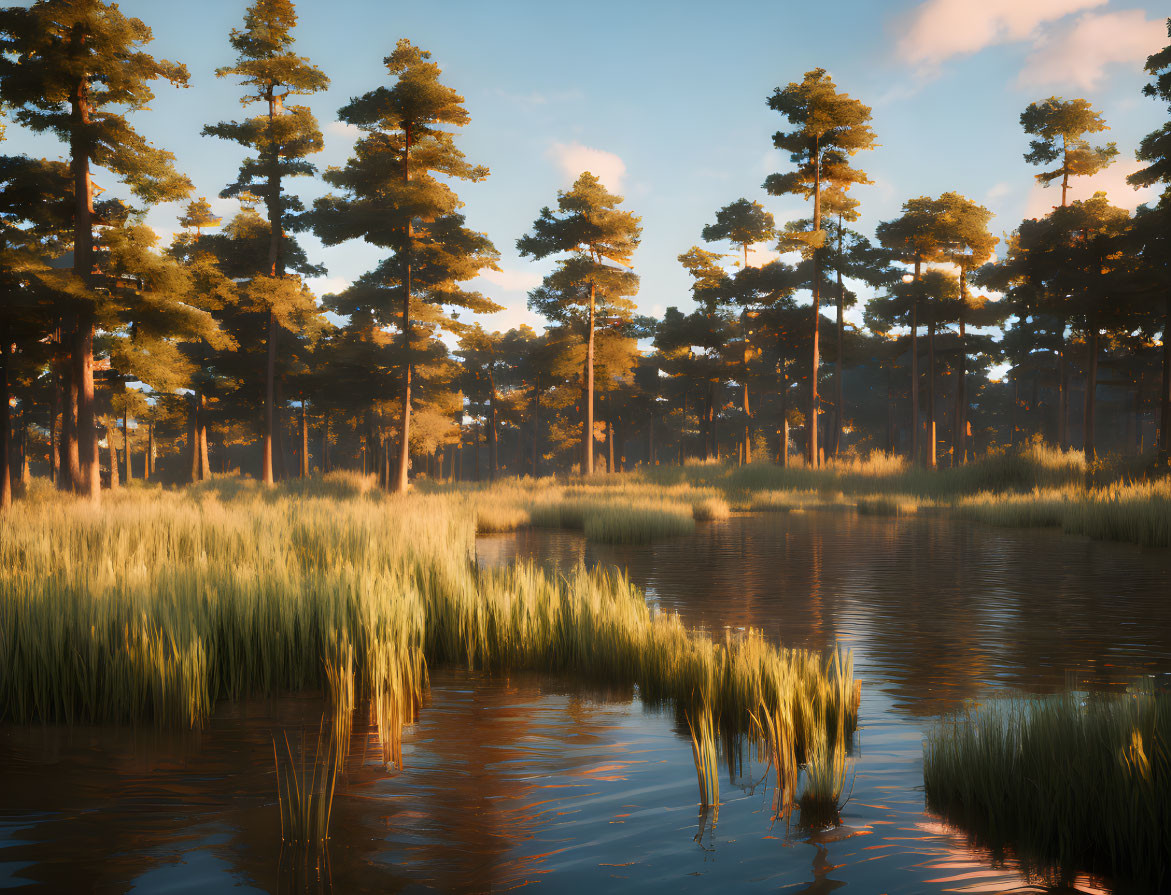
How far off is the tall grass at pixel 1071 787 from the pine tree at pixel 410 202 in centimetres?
2412

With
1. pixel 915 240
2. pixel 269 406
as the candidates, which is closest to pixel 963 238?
pixel 915 240

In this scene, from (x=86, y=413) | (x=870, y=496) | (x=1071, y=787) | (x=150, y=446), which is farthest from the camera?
(x=150, y=446)

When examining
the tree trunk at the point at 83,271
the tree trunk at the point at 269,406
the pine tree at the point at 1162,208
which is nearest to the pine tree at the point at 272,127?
the tree trunk at the point at 269,406

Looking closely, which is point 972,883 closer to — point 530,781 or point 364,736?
point 530,781

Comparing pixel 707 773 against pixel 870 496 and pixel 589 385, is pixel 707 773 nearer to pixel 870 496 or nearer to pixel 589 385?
pixel 870 496

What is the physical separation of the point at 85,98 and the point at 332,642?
63.8 ft

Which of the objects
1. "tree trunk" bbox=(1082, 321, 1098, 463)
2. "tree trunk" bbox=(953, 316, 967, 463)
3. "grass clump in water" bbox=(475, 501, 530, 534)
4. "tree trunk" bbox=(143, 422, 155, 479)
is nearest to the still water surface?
"grass clump in water" bbox=(475, 501, 530, 534)

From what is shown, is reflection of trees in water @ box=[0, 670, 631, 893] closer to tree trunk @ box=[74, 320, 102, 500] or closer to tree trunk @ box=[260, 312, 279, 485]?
tree trunk @ box=[74, 320, 102, 500]

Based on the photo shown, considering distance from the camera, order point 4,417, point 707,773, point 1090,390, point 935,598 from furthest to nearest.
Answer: point 1090,390, point 4,417, point 935,598, point 707,773

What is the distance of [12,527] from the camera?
1007cm

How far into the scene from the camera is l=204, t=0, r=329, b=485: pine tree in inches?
1112

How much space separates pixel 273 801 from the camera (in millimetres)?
3656

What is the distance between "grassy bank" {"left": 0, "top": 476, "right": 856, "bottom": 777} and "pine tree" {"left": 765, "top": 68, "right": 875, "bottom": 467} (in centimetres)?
2636

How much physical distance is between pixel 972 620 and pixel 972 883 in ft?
19.1
